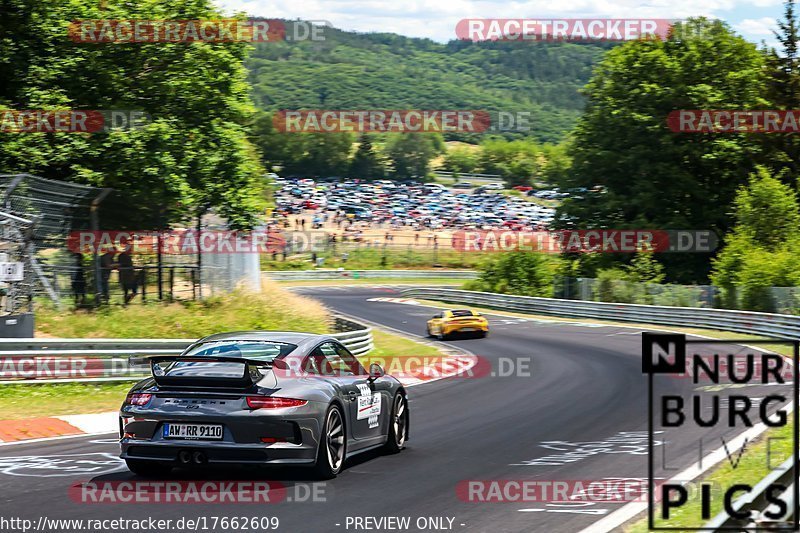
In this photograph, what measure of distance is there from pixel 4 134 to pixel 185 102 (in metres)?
5.42

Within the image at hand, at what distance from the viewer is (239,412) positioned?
8891 mm

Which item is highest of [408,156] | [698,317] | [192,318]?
[408,156]

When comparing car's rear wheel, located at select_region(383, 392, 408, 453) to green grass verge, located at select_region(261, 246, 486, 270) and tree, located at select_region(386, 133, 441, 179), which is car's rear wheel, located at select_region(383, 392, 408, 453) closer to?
green grass verge, located at select_region(261, 246, 486, 270)

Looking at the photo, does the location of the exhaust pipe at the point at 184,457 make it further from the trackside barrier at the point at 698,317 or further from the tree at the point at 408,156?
the tree at the point at 408,156

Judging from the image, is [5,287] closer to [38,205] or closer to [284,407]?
[38,205]

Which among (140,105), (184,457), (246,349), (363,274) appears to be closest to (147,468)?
Answer: (184,457)

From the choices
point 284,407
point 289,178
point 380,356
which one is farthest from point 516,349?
point 289,178

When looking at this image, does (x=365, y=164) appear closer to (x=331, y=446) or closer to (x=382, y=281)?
(x=382, y=281)

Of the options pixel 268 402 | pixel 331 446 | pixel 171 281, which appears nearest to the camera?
pixel 268 402

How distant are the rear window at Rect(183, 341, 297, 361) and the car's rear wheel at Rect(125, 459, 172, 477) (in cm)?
105

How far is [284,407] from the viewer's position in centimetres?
900

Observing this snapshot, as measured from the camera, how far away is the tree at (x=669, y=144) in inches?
2018

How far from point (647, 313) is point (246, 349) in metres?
33.4

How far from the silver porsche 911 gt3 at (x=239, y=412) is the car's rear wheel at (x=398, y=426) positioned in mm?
1294
